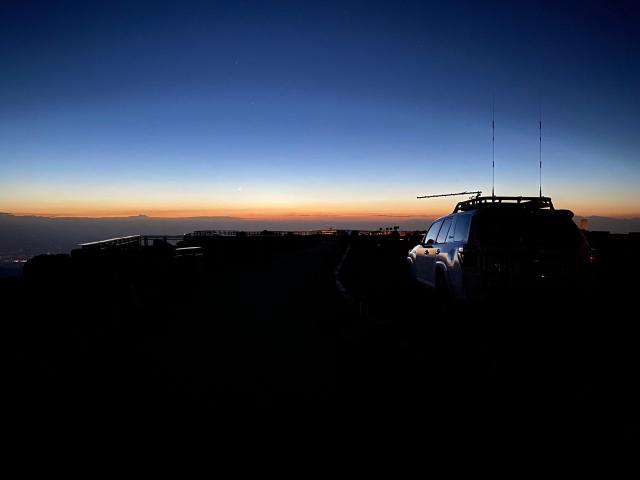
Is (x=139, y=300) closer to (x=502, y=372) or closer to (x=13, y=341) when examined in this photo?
(x=13, y=341)

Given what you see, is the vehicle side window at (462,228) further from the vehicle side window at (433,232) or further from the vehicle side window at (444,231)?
the vehicle side window at (433,232)

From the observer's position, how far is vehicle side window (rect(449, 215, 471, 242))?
805 cm

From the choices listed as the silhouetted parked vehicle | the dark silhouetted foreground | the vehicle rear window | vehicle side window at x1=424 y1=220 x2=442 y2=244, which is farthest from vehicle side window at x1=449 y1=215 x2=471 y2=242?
vehicle side window at x1=424 y1=220 x2=442 y2=244

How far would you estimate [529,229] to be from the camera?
7652mm

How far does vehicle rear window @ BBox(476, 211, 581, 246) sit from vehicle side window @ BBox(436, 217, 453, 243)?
1630 mm

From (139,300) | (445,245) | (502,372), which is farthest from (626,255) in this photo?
(139,300)

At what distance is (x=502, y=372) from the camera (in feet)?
17.2

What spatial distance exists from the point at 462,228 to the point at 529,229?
3.75 feet

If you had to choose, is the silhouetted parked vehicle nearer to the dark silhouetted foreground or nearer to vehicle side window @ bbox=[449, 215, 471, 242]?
vehicle side window @ bbox=[449, 215, 471, 242]

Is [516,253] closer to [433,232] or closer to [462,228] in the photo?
[462,228]

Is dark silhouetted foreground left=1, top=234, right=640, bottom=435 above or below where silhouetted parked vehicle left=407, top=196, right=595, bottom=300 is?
below

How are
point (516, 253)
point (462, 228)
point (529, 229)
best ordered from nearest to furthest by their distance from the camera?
point (516, 253), point (529, 229), point (462, 228)

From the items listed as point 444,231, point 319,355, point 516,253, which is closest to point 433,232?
point 444,231

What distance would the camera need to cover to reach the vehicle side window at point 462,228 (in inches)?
317
